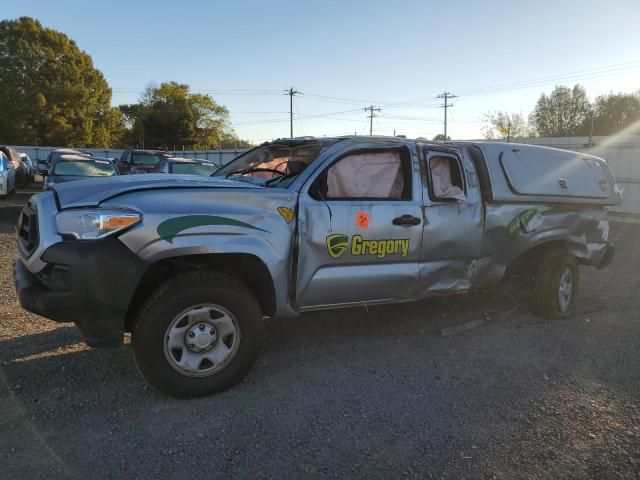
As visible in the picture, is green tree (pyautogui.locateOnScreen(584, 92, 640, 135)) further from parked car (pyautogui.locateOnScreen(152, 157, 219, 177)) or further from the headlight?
the headlight

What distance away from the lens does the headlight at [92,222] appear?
10.8ft

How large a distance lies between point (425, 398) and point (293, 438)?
43.4 inches

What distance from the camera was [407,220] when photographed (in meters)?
4.50

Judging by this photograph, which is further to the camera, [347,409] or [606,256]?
[606,256]

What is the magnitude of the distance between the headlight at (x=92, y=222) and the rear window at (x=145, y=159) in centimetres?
1613

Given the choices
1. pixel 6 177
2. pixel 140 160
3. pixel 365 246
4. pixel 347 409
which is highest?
pixel 140 160

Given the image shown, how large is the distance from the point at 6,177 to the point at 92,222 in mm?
14446

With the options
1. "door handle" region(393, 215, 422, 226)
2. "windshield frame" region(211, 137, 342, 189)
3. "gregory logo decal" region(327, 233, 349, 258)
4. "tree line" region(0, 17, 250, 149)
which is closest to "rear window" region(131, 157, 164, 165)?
"windshield frame" region(211, 137, 342, 189)

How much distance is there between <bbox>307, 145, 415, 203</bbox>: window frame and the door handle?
0.16m

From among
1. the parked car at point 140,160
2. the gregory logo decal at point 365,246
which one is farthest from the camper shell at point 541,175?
the parked car at point 140,160

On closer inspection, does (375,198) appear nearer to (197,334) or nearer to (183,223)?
(183,223)

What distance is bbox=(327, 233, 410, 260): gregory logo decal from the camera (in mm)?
4129

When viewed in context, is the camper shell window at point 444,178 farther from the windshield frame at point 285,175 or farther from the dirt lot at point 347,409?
the dirt lot at point 347,409

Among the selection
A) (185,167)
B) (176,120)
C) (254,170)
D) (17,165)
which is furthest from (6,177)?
(176,120)
